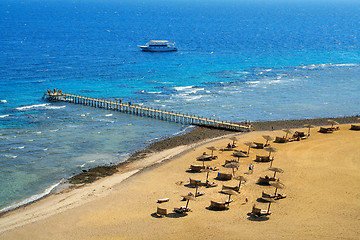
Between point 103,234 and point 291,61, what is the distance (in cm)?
10166

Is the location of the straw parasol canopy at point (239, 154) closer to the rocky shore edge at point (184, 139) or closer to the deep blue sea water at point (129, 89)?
the rocky shore edge at point (184, 139)

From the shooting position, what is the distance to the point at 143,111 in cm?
7494

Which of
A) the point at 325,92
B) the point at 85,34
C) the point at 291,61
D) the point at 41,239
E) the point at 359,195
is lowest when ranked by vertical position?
the point at 41,239

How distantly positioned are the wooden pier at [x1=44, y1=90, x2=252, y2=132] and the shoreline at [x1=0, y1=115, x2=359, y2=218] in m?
1.58

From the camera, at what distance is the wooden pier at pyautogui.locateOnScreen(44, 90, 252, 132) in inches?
2569

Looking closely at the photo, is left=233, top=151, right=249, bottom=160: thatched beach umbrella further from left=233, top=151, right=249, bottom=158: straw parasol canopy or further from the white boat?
the white boat

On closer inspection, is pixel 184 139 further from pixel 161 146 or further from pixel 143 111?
pixel 143 111

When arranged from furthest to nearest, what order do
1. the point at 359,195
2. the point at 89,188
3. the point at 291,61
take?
the point at 291,61, the point at 89,188, the point at 359,195

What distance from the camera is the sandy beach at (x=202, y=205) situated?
1358 inches

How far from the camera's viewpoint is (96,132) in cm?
6344

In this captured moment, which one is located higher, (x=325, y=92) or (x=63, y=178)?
(x=325, y=92)

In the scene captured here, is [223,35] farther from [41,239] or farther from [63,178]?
[41,239]

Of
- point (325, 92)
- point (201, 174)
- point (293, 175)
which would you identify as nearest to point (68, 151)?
point (201, 174)

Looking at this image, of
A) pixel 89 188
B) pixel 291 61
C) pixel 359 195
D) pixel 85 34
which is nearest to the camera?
pixel 359 195
